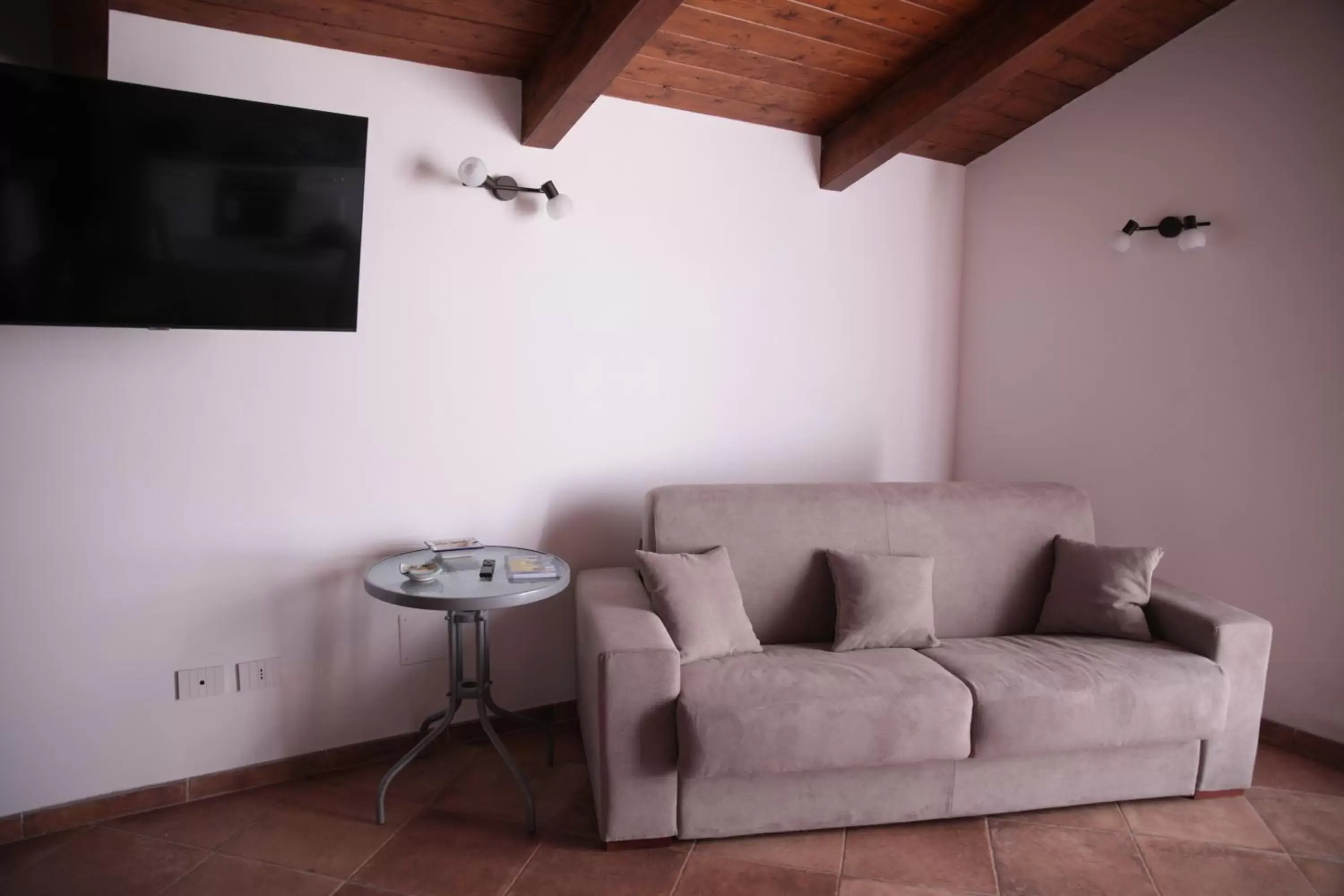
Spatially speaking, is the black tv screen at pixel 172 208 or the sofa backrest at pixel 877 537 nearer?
the black tv screen at pixel 172 208

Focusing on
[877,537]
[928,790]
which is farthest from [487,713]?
[877,537]

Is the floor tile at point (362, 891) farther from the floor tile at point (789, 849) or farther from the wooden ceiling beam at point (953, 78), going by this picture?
the wooden ceiling beam at point (953, 78)

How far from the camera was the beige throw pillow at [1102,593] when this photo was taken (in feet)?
9.52

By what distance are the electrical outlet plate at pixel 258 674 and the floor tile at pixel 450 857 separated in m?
0.69

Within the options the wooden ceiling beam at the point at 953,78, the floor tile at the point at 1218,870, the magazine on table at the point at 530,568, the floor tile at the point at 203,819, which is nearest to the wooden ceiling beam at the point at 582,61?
the wooden ceiling beam at the point at 953,78

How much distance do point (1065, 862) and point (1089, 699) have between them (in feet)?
1.57

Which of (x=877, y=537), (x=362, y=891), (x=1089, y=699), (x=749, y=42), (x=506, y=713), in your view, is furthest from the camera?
(x=877, y=537)

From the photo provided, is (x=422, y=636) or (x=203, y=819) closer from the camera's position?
(x=203, y=819)

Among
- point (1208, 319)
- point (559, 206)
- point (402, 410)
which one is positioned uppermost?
point (559, 206)

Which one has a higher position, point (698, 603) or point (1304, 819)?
point (698, 603)

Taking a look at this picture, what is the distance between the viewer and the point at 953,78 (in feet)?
9.69

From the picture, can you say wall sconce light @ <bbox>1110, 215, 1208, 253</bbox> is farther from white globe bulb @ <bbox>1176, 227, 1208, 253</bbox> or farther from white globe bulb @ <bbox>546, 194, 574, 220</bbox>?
white globe bulb @ <bbox>546, 194, 574, 220</bbox>

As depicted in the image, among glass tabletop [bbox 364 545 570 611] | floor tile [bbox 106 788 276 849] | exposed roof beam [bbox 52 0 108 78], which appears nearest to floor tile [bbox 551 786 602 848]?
glass tabletop [bbox 364 545 570 611]

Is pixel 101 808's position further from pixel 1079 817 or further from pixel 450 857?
pixel 1079 817
